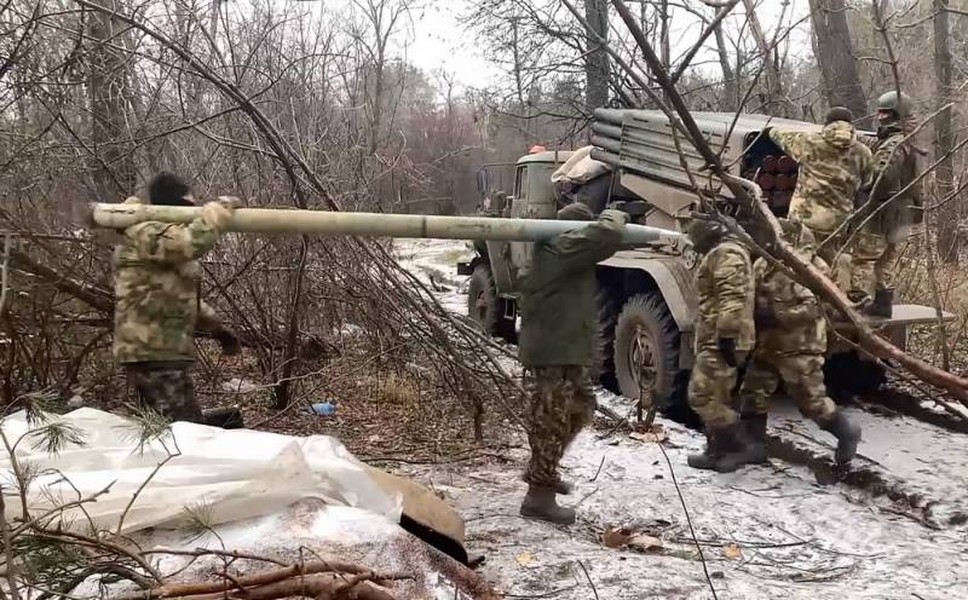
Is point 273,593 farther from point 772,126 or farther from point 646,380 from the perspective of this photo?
point 772,126

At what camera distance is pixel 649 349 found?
7.05 meters

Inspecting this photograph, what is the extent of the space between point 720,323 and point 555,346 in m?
1.33

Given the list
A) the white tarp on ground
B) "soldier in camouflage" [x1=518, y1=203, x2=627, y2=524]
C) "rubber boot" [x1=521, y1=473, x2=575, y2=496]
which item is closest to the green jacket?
"soldier in camouflage" [x1=518, y1=203, x2=627, y2=524]

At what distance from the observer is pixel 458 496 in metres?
4.89

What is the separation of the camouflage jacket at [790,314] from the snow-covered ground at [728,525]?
747 mm

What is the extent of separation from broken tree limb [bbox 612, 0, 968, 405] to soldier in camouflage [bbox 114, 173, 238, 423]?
2.58m

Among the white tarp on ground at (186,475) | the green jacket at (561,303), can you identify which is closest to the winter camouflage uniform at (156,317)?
the white tarp on ground at (186,475)

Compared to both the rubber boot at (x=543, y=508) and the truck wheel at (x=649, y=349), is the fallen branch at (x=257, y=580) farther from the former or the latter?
the truck wheel at (x=649, y=349)

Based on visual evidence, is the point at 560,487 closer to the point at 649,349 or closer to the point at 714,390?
the point at 714,390

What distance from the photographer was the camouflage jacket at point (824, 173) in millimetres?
6305

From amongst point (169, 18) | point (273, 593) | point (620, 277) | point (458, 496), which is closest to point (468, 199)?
point (620, 277)

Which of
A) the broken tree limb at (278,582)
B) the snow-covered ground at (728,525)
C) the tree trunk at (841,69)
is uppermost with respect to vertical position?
the tree trunk at (841,69)

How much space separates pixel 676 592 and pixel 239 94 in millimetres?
3686

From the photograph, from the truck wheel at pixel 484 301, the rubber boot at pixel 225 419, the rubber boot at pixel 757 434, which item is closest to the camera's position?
the rubber boot at pixel 225 419
